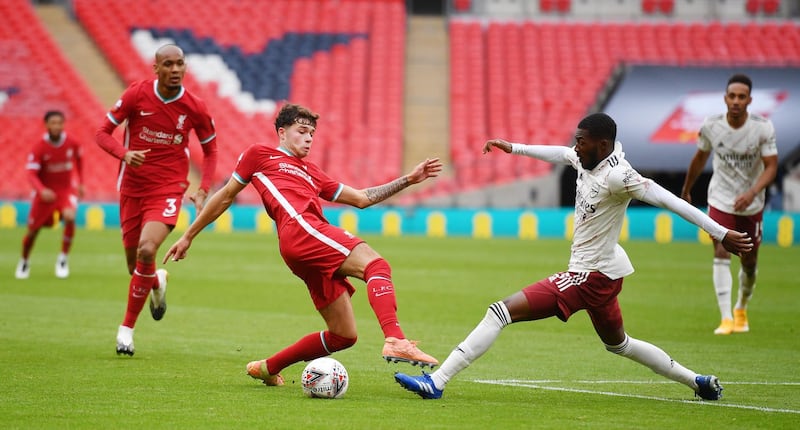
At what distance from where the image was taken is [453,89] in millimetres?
40031

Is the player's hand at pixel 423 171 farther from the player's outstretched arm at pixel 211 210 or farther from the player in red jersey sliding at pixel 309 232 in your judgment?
the player's outstretched arm at pixel 211 210

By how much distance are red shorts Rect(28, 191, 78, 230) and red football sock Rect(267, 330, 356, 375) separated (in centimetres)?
1148

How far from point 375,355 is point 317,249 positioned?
314 centimetres

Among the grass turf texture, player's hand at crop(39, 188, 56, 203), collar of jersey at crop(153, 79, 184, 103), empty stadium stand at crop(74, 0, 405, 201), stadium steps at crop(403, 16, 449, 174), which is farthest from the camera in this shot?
stadium steps at crop(403, 16, 449, 174)

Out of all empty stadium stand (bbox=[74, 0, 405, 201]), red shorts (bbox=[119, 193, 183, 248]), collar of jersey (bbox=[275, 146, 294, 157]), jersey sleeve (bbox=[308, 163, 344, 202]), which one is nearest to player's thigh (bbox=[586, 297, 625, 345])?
jersey sleeve (bbox=[308, 163, 344, 202])

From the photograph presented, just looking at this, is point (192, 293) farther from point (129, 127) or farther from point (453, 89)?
point (453, 89)

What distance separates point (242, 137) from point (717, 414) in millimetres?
30017

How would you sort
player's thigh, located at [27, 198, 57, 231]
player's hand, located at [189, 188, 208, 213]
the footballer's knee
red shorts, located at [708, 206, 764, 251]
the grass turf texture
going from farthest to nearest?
player's thigh, located at [27, 198, 57, 231]
red shorts, located at [708, 206, 764, 251]
player's hand, located at [189, 188, 208, 213]
the footballer's knee
the grass turf texture

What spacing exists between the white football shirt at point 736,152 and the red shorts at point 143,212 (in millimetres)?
5658

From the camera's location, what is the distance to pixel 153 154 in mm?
10945

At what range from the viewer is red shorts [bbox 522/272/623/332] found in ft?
25.9

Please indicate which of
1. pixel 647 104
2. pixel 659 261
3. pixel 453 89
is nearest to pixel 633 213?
pixel 647 104

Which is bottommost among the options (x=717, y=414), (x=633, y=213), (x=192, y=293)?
(x=633, y=213)

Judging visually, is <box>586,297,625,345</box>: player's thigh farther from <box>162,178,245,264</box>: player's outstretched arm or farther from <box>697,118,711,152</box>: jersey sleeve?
<box>697,118,711,152</box>: jersey sleeve
